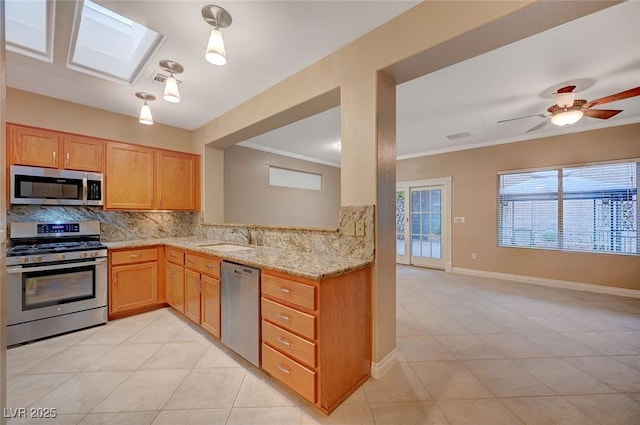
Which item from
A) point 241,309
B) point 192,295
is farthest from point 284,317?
point 192,295

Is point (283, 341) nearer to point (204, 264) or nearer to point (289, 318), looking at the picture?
point (289, 318)

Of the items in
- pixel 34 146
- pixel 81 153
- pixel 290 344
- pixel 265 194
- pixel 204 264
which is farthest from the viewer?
pixel 265 194

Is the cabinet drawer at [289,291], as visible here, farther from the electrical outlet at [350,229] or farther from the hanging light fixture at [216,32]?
the hanging light fixture at [216,32]

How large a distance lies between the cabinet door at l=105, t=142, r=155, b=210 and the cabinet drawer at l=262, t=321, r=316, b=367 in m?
2.68

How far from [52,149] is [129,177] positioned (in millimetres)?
722

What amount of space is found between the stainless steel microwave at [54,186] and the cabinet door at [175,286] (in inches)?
46.3

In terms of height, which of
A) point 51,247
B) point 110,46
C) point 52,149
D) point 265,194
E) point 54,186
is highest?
point 110,46

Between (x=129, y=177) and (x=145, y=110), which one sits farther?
(x=129, y=177)

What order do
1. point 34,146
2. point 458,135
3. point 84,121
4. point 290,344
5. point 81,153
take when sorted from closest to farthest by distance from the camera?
point 290,344 < point 34,146 < point 81,153 < point 84,121 < point 458,135

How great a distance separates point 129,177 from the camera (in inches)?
127

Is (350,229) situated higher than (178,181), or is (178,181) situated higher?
(178,181)

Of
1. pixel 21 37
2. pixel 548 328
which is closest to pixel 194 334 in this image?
pixel 21 37

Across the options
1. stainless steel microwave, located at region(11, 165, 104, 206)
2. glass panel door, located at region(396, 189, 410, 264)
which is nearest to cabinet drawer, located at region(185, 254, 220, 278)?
stainless steel microwave, located at region(11, 165, 104, 206)

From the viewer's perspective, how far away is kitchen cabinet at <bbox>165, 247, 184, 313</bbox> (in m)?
2.85
